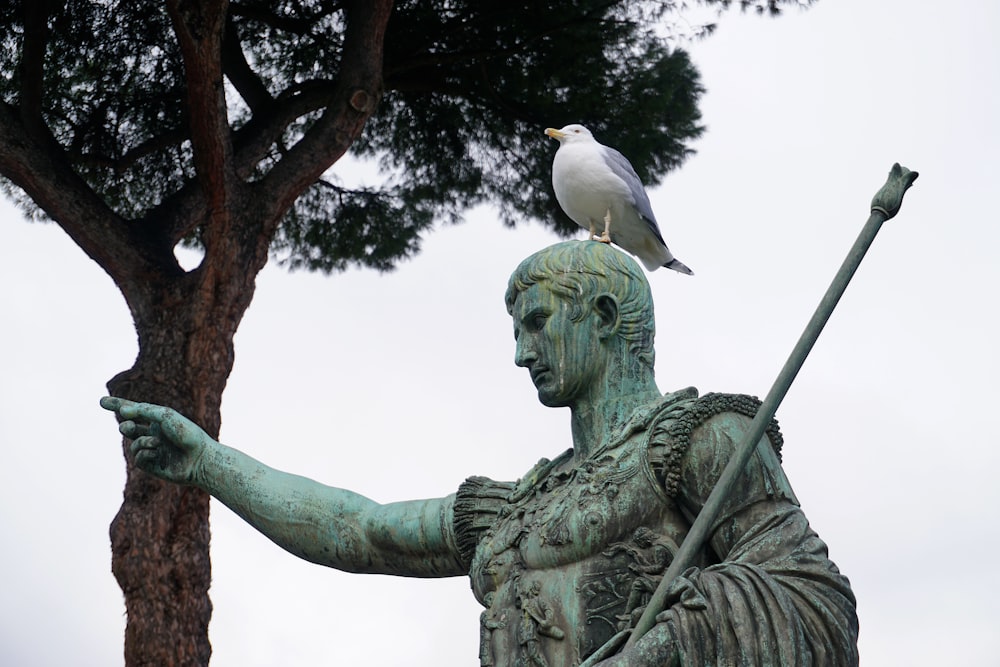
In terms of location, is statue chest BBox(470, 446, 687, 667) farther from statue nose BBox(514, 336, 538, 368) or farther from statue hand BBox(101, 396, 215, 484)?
statue hand BBox(101, 396, 215, 484)

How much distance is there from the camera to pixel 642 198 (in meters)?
6.18

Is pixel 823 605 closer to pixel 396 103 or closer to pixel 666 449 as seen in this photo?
pixel 666 449

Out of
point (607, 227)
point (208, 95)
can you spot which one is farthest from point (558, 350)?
point (208, 95)

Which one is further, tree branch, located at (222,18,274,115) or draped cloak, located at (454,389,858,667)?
tree branch, located at (222,18,274,115)

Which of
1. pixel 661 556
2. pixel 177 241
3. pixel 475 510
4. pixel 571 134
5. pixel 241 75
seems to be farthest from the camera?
pixel 241 75

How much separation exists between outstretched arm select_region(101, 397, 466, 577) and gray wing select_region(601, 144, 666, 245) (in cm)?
180

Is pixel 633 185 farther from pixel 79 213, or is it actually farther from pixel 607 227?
pixel 79 213

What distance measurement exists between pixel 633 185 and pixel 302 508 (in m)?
1.95

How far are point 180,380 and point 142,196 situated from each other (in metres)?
2.02

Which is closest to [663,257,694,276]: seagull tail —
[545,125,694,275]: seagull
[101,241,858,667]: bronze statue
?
[545,125,694,275]: seagull

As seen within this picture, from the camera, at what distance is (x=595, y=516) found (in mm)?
4145

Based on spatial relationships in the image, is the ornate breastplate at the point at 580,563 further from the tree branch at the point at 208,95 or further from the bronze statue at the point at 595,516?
the tree branch at the point at 208,95

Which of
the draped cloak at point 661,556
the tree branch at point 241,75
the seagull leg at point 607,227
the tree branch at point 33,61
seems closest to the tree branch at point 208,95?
the tree branch at point 33,61

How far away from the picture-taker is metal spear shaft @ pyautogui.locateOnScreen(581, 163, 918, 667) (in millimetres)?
3861
